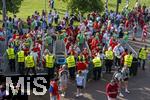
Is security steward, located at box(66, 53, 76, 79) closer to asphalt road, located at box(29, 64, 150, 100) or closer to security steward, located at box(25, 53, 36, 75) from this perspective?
asphalt road, located at box(29, 64, 150, 100)

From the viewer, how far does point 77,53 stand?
2561 cm

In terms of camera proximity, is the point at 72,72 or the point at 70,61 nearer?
the point at 70,61

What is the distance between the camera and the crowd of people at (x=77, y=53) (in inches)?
910

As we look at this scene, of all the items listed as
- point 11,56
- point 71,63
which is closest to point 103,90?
point 71,63

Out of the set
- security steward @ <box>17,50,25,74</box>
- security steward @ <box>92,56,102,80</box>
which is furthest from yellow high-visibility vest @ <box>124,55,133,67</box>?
security steward @ <box>17,50,25,74</box>

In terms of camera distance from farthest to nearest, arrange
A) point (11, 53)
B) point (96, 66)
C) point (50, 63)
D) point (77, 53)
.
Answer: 1. point (77, 53)
2. point (11, 53)
3. point (96, 66)
4. point (50, 63)

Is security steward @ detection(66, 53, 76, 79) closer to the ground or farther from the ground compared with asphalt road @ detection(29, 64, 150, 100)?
farther from the ground

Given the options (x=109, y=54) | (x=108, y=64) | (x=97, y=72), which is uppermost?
(x=109, y=54)

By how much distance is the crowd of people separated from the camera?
23.1 m

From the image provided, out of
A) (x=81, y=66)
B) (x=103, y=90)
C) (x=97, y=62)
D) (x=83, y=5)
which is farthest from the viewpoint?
(x=83, y=5)

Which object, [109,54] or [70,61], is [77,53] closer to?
[70,61]

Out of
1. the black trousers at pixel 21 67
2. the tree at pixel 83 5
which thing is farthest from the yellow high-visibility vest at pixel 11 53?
the tree at pixel 83 5

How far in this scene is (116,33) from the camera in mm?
32062

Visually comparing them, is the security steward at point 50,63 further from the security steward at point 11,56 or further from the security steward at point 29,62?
the security steward at point 11,56
